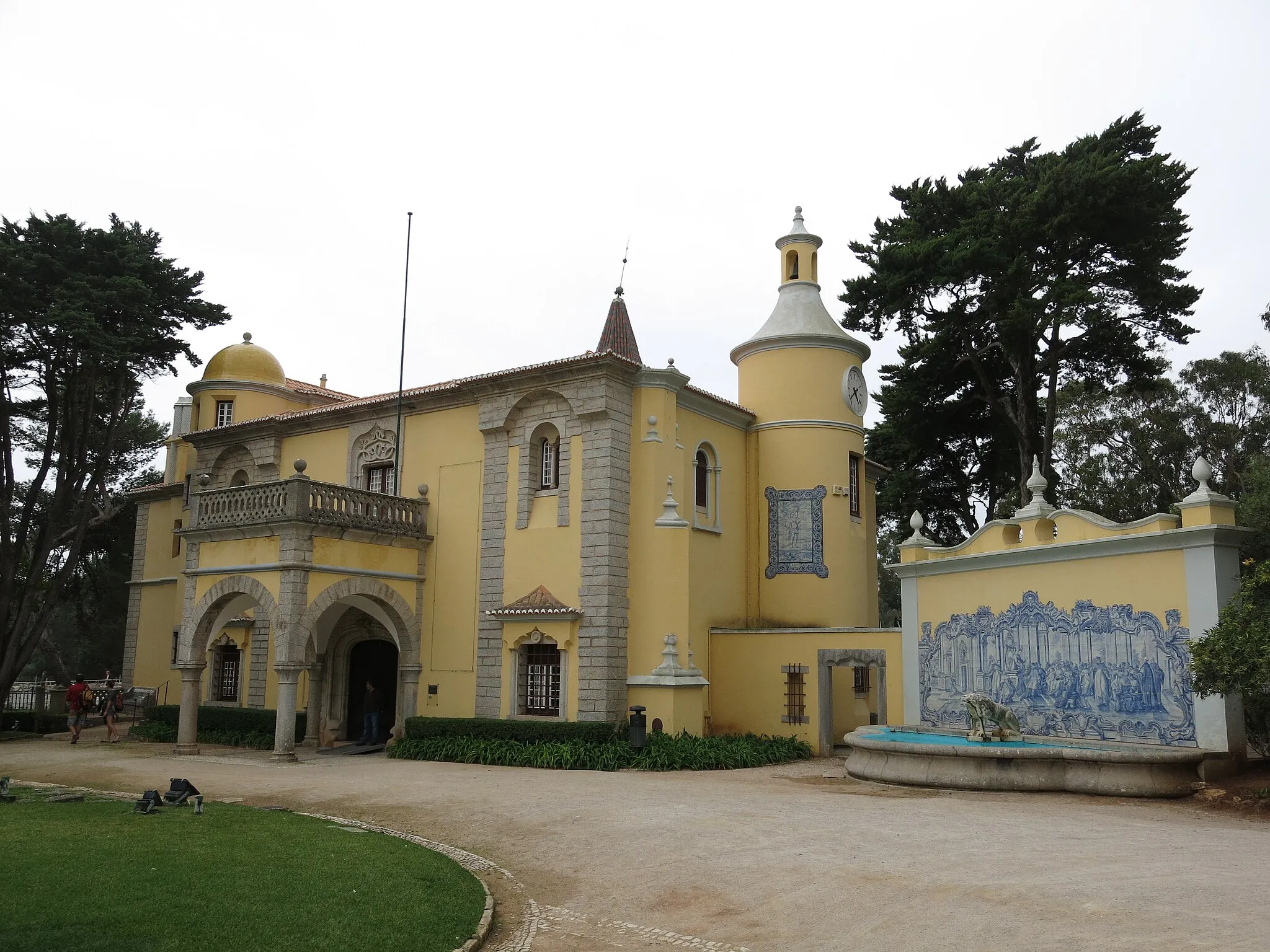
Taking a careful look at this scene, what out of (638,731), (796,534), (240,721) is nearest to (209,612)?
(240,721)

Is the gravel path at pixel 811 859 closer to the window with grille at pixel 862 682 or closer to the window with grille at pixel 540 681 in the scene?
the window with grille at pixel 540 681

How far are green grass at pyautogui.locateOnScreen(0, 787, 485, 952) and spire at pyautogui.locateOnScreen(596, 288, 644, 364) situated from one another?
19.1 m

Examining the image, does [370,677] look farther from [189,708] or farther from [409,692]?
[189,708]

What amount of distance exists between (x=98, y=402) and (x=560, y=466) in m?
16.6

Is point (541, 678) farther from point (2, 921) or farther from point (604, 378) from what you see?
point (2, 921)

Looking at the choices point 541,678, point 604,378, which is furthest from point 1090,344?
point 541,678

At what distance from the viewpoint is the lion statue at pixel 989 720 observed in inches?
623

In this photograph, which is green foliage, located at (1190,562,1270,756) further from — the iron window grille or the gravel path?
the iron window grille

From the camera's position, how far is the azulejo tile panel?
23656 millimetres

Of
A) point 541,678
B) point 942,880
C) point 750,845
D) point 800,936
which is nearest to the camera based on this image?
point 800,936

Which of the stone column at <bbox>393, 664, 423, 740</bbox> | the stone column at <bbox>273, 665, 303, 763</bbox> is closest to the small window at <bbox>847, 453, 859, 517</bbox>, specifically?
the stone column at <bbox>393, 664, 423, 740</bbox>

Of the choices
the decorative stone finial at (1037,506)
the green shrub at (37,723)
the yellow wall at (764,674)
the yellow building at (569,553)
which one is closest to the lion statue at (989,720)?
the decorative stone finial at (1037,506)

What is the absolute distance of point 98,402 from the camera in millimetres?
29641

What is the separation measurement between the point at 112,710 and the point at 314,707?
663cm
